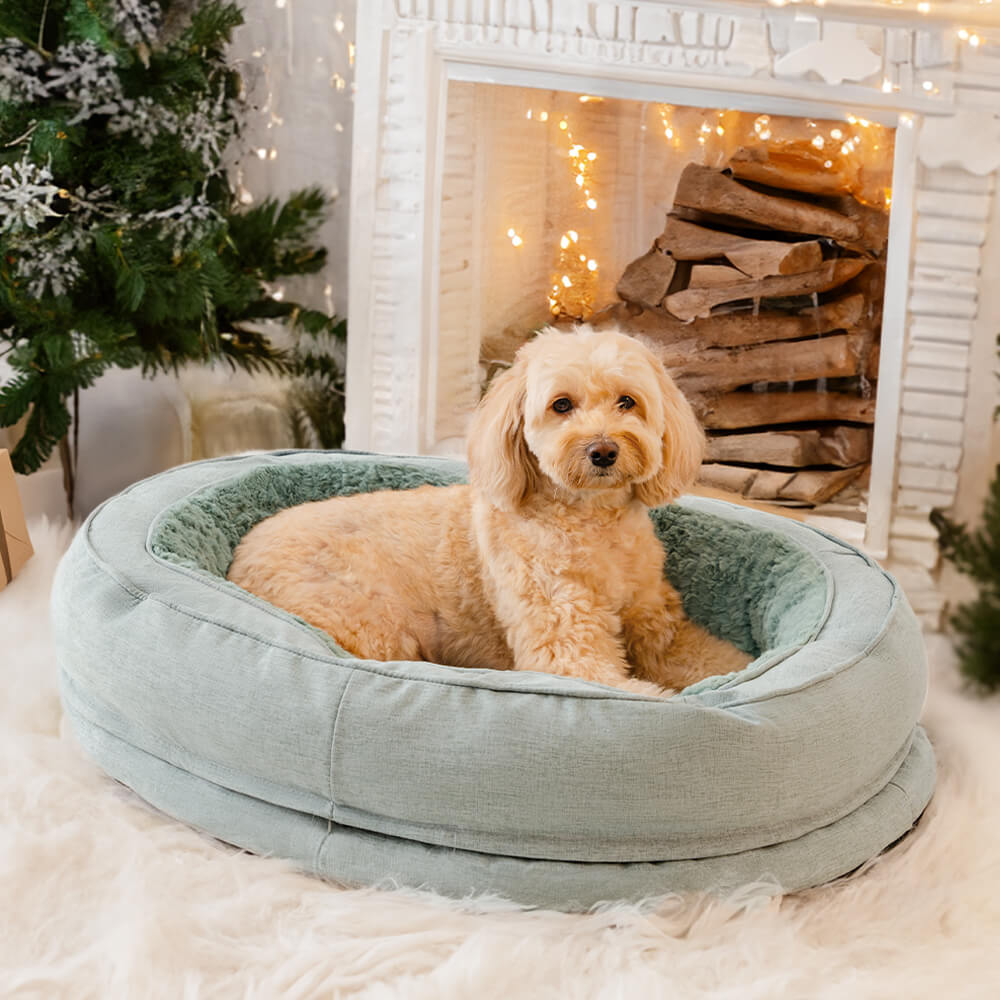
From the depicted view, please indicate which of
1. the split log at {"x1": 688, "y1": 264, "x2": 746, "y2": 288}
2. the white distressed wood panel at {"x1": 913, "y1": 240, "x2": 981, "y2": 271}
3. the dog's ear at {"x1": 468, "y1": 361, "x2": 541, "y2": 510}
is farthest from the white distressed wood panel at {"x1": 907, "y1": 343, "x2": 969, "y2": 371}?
the dog's ear at {"x1": 468, "y1": 361, "x2": 541, "y2": 510}

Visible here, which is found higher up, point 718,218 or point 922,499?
point 718,218

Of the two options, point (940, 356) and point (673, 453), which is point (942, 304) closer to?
point (940, 356)

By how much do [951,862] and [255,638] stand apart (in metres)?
1.19

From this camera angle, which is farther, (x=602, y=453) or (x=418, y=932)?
(x=602, y=453)

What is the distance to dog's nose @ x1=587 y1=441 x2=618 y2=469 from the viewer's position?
195 centimetres

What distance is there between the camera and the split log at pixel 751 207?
3.28 meters

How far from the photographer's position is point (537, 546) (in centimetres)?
213

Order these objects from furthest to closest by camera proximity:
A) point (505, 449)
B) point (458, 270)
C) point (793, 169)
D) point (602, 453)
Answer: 1. point (458, 270)
2. point (793, 169)
3. point (505, 449)
4. point (602, 453)

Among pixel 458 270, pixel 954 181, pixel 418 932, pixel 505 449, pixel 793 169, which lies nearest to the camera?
pixel 418 932

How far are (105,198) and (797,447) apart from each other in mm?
2251

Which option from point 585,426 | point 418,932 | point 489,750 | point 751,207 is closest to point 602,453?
point 585,426

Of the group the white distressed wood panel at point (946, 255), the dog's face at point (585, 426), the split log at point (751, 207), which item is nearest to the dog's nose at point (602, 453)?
the dog's face at point (585, 426)

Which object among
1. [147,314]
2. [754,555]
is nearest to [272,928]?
→ [754,555]

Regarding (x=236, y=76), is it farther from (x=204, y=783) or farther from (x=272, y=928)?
(x=272, y=928)
